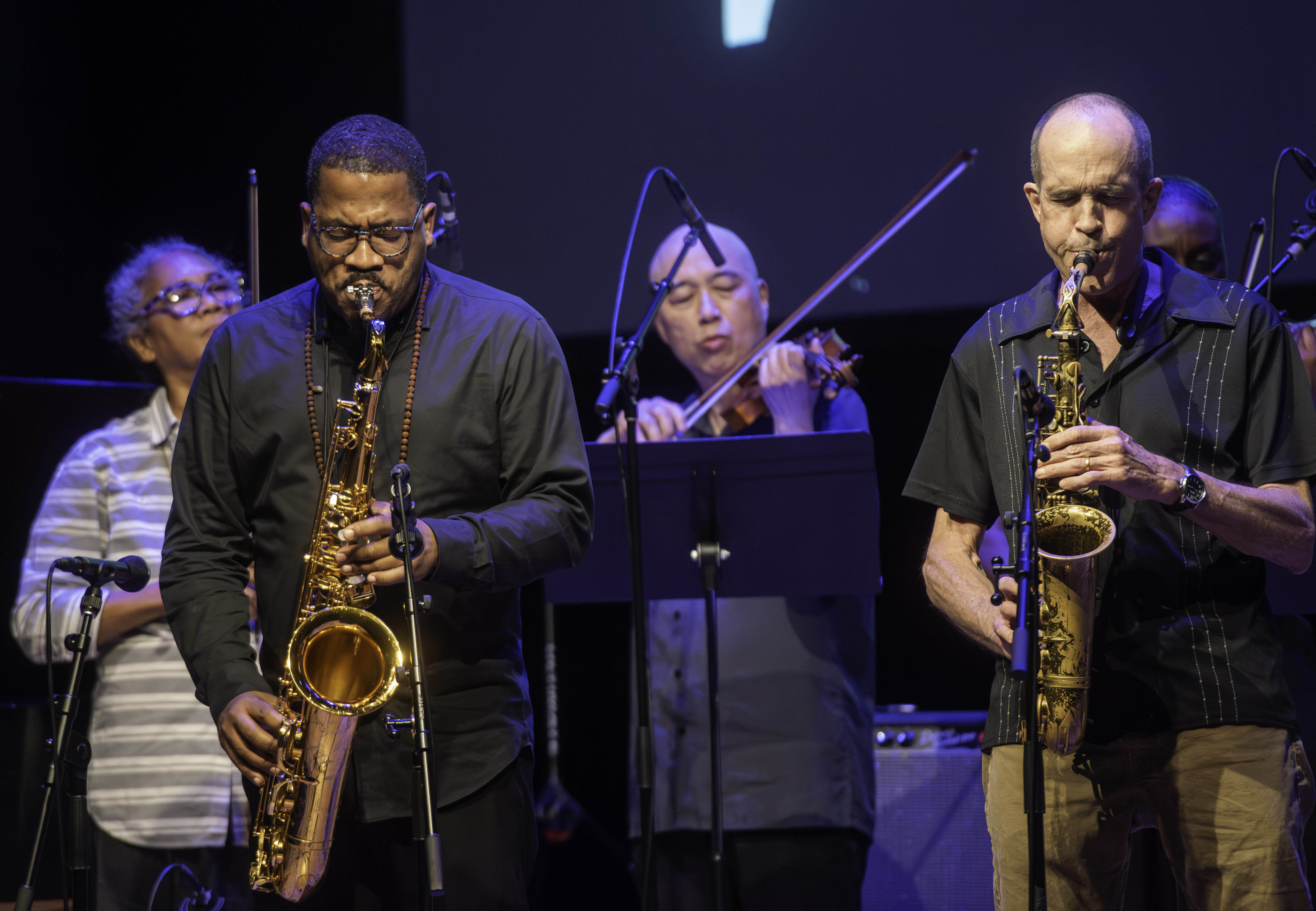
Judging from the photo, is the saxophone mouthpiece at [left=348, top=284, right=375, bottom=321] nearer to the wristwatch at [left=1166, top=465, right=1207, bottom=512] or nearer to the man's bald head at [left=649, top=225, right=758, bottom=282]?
the wristwatch at [left=1166, top=465, right=1207, bottom=512]

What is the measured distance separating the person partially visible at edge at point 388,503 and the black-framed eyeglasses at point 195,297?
134 cm

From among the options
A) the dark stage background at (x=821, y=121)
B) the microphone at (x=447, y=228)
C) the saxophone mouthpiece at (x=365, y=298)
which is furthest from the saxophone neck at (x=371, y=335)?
the dark stage background at (x=821, y=121)

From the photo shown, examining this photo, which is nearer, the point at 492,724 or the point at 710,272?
the point at 492,724

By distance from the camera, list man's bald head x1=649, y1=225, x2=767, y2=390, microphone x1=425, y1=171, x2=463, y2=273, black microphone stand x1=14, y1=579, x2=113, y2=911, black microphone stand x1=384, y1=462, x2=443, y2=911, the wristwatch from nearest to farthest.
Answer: black microphone stand x1=384, y1=462, x2=443, y2=911, the wristwatch, black microphone stand x1=14, y1=579, x2=113, y2=911, microphone x1=425, y1=171, x2=463, y2=273, man's bald head x1=649, y1=225, x2=767, y2=390

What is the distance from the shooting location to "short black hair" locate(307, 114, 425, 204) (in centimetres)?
235

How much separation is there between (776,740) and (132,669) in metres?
1.65

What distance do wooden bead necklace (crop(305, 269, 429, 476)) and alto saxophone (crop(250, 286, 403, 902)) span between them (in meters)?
0.04

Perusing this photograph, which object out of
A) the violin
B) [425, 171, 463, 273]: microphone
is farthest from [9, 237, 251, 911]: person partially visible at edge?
the violin

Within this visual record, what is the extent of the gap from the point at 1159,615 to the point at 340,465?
55.5 inches

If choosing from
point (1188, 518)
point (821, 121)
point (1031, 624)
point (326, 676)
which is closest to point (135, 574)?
point (326, 676)

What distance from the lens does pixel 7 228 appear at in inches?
190

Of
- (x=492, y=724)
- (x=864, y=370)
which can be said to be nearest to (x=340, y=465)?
(x=492, y=724)

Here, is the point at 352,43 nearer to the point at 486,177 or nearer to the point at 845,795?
the point at 486,177

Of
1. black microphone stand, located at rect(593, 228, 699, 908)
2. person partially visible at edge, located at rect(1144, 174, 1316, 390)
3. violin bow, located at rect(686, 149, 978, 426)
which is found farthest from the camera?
violin bow, located at rect(686, 149, 978, 426)
